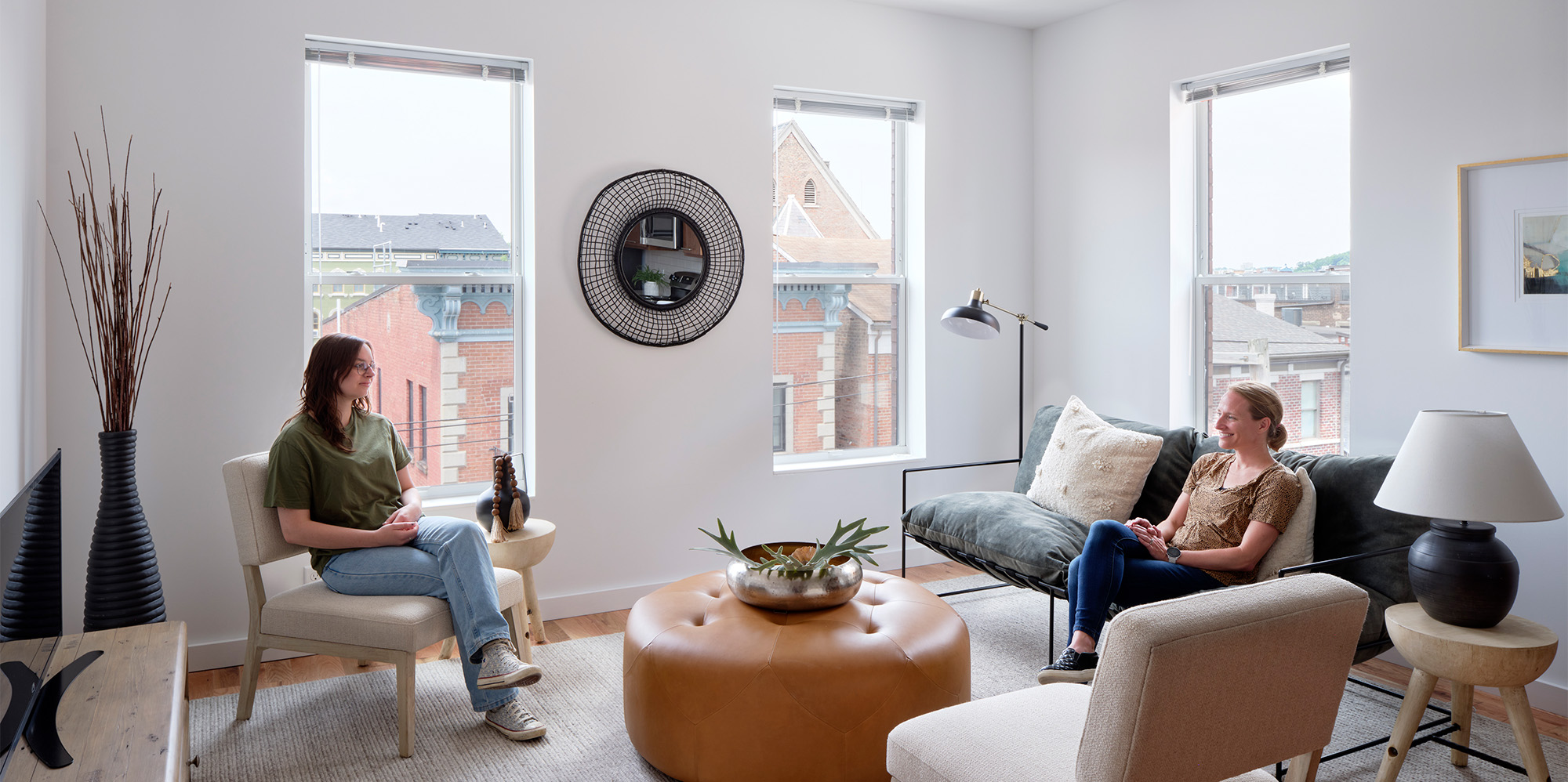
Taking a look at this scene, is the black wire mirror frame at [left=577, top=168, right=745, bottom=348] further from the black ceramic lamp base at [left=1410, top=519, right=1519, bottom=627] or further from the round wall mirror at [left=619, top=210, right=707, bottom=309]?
the black ceramic lamp base at [left=1410, top=519, right=1519, bottom=627]

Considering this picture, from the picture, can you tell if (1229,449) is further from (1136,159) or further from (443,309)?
(443,309)

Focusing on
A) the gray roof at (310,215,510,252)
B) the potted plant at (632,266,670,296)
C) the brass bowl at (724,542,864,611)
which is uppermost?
the gray roof at (310,215,510,252)

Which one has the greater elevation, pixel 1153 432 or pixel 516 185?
pixel 516 185

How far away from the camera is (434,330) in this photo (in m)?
3.82

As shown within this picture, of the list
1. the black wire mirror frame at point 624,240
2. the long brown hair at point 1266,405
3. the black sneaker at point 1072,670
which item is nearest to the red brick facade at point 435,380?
the black wire mirror frame at point 624,240

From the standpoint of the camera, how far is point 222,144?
131 inches

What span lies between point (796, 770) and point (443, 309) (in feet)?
7.72

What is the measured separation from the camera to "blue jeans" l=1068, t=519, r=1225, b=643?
9.36 feet

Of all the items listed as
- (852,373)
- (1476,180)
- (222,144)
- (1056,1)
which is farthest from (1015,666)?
(222,144)

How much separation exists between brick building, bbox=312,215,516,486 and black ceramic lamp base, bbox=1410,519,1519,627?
123 inches

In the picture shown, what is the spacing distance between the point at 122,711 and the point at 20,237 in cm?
160

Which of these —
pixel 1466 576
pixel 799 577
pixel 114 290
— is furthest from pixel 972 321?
pixel 114 290

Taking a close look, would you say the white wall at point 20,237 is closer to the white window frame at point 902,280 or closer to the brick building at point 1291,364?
the white window frame at point 902,280

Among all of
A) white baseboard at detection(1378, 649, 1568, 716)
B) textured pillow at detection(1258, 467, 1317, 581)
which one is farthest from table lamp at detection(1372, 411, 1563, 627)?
white baseboard at detection(1378, 649, 1568, 716)
